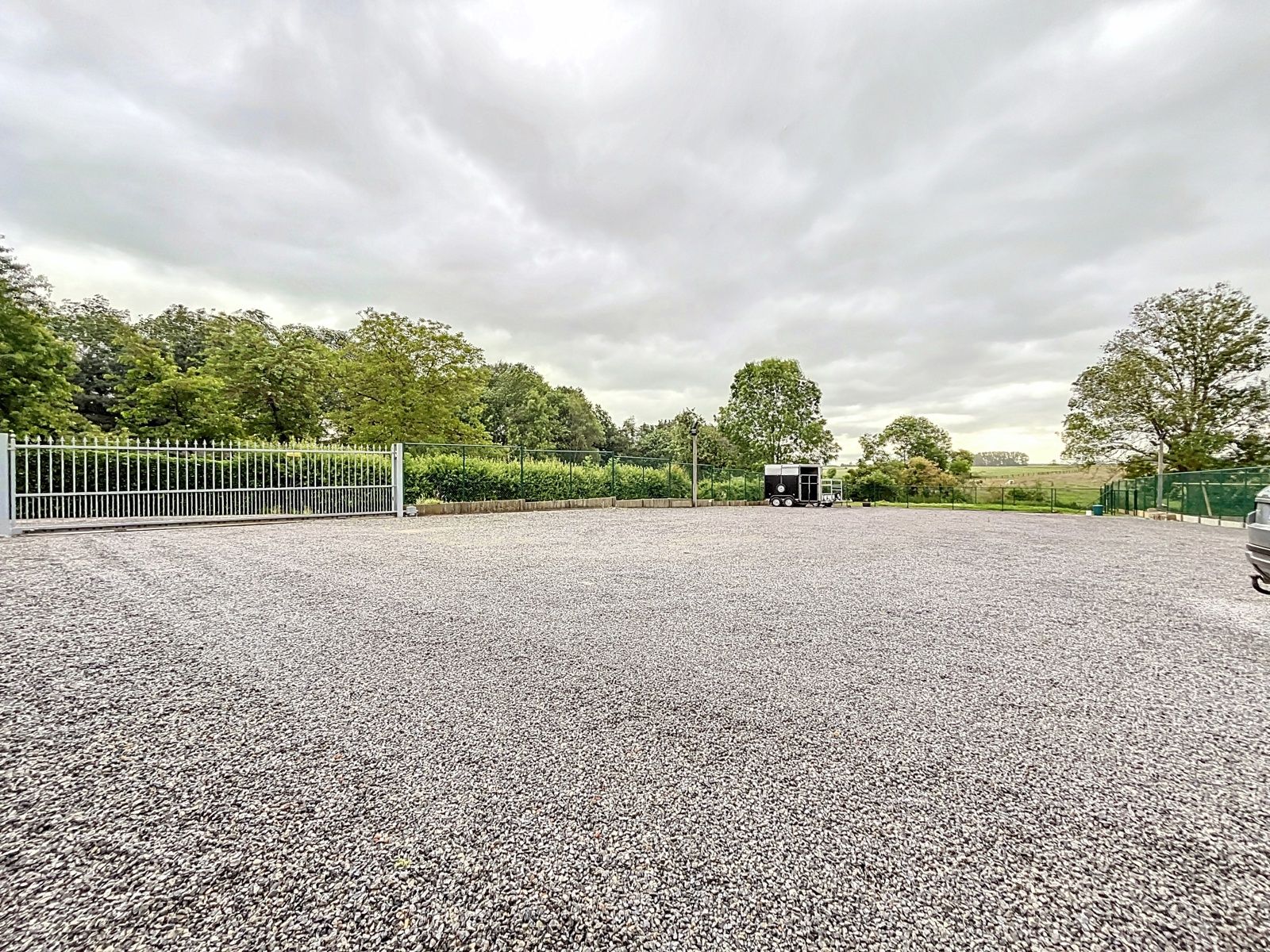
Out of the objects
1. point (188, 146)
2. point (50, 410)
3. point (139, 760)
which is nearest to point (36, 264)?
point (50, 410)

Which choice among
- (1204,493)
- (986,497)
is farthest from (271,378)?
(986,497)

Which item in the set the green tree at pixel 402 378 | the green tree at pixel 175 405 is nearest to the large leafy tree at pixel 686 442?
the green tree at pixel 402 378

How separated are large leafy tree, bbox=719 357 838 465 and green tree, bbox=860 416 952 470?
10.6 m

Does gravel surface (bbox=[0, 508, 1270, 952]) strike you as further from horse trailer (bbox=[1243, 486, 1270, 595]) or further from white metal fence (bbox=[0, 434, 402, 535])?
white metal fence (bbox=[0, 434, 402, 535])

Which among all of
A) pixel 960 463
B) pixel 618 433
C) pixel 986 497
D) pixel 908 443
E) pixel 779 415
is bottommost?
pixel 986 497

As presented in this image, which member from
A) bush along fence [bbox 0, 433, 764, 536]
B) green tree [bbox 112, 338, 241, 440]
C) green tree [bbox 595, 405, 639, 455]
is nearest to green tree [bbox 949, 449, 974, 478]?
green tree [bbox 595, 405, 639, 455]

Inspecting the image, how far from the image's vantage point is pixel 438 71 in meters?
8.87

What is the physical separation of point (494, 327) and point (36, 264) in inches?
710

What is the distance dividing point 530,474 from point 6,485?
32.2ft

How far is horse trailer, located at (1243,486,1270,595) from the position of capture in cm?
395

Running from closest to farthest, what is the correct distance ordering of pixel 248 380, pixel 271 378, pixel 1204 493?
pixel 1204 493 < pixel 248 380 < pixel 271 378

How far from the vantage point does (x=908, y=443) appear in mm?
41000

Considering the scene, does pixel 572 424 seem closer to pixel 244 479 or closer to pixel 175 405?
pixel 175 405

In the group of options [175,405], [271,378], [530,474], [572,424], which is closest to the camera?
[530,474]
